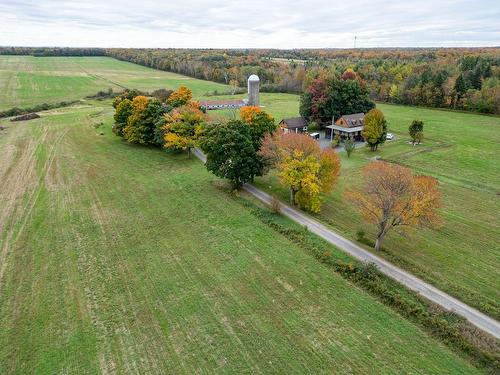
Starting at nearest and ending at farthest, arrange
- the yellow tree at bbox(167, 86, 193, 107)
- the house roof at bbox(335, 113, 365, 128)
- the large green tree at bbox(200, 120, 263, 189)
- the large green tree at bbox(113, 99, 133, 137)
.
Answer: the large green tree at bbox(200, 120, 263, 189) → the large green tree at bbox(113, 99, 133, 137) → the house roof at bbox(335, 113, 365, 128) → the yellow tree at bbox(167, 86, 193, 107)

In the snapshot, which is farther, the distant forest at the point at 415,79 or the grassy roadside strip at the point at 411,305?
the distant forest at the point at 415,79

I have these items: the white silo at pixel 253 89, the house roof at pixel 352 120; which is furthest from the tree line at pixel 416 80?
the white silo at pixel 253 89

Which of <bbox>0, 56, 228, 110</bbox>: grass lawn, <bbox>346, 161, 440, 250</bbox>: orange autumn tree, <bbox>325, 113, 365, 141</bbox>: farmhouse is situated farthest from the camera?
<bbox>0, 56, 228, 110</bbox>: grass lawn

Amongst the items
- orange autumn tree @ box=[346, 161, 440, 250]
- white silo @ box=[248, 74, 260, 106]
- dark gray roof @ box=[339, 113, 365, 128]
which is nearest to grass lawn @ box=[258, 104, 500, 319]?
orange autumn tree @ box=[346, 161, 440, 250]

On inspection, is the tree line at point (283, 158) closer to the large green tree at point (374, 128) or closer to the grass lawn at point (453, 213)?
the large green tree at point (374, 128)

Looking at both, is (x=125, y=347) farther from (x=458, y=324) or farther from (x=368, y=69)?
(x=368, y=69)

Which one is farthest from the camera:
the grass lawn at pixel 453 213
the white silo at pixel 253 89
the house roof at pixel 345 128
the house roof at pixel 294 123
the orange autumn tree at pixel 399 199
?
the white silo at pixel 253 89

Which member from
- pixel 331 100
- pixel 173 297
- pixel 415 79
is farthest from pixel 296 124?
pixel 415 79

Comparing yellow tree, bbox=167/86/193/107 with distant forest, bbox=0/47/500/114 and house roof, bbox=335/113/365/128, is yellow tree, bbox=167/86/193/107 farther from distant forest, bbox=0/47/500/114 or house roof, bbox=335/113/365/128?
distant forest, bbox=0/47/500/114
